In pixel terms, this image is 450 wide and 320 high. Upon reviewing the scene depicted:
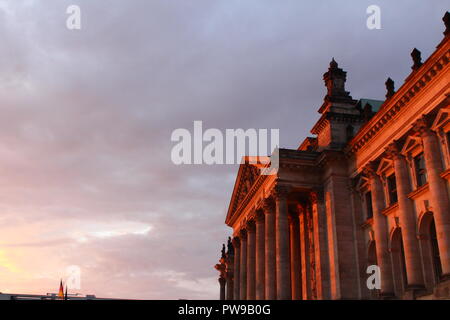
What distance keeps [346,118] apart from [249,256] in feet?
59.4

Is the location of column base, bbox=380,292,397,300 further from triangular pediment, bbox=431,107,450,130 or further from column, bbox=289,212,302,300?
column, bbox=289,212,302,300

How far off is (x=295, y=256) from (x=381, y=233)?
14922 millimetres

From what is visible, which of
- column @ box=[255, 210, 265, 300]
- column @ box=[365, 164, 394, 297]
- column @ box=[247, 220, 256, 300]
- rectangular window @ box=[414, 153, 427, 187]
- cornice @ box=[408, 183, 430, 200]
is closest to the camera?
cornice @ box=[408, 183, 430, 200]

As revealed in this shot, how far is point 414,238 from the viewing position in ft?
93.5

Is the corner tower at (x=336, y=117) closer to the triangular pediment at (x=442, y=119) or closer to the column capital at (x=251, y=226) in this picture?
the triangular pediment at (x=442, y=119)

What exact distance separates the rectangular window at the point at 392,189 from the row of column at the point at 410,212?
2.71 feet

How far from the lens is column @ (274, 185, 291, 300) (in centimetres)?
3784

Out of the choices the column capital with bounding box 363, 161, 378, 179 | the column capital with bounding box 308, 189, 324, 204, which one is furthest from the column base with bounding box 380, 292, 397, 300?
the column capital with bounding box 308, 189, 324, 204

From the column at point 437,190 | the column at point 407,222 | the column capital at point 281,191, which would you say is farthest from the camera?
the column capital at point 281,191

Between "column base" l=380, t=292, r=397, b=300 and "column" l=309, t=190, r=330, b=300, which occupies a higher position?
"column" l=309, t=190, r=330, b=300

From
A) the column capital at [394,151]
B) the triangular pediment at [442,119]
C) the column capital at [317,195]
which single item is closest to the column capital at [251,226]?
the column capital at [317,195]

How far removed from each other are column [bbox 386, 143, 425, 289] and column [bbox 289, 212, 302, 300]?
17.1m

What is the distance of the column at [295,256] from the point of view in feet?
146
